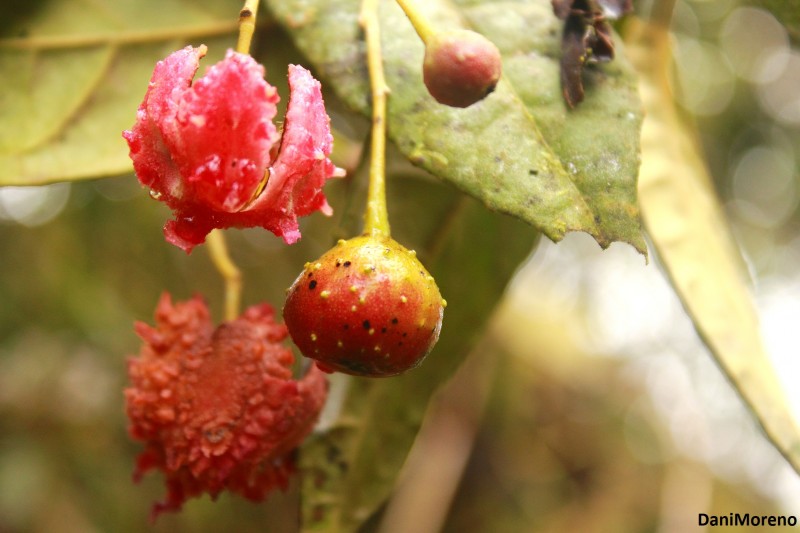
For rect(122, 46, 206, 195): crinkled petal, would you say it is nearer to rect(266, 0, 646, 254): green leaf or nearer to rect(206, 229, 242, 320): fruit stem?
rect(266, 0, 646, 254): green leaf

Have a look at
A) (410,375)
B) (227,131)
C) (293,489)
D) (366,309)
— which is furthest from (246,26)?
(293,489)

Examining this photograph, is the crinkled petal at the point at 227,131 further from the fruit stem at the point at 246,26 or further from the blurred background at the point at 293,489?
the blurred background at the point at 293,489

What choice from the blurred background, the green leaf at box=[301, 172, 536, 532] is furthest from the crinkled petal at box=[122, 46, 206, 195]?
the blurred background

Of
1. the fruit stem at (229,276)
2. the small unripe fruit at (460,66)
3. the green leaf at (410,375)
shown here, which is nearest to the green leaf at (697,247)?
the green leaf at (410,375)

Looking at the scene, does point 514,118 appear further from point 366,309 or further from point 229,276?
point 229,276

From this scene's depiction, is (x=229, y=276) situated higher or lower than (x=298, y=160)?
lower

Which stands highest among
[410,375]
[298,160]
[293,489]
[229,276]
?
[298,160]

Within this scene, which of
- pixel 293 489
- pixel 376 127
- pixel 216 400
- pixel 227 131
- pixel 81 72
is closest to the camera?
pixel 227 131
